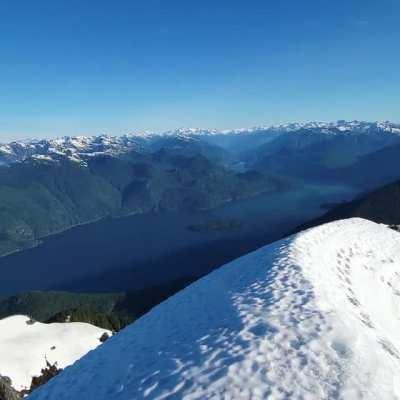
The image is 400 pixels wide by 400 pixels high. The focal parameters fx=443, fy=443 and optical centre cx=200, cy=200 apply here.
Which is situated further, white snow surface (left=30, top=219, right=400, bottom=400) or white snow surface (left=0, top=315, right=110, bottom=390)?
white snow surface (left=0, top=315, right=110, bottom=390)

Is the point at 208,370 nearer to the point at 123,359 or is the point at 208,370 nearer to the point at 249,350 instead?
the point at 249,350

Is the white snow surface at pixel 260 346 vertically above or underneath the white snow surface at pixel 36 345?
above

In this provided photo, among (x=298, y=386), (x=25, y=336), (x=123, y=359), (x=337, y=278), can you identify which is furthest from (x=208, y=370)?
(x=25, y=336)

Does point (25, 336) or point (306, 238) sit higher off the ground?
point (306, 238)

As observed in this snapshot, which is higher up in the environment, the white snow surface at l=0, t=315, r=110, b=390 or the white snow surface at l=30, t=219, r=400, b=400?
the white snow surface at l=30, t=219, r=400, b=400

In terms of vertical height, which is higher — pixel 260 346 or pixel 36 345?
pixel 260 346
